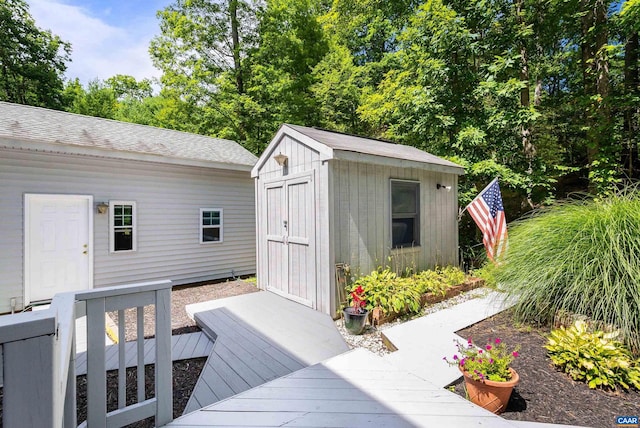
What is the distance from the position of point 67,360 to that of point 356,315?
3.18 m

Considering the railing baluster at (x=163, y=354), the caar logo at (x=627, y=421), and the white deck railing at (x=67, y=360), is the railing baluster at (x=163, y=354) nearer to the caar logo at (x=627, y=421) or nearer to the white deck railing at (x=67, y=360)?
the white deck railing at (x=67, y=360)

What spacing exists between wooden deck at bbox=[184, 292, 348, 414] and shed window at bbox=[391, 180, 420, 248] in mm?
2184

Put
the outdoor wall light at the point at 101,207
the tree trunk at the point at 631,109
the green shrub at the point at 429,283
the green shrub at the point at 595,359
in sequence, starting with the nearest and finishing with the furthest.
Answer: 1. the green shrub at the point at 595,359
2. the green shrub at the point at 429,283
3. the outdoor wall light at the point at 101,207
4. the tree trunk at the point at 631,109

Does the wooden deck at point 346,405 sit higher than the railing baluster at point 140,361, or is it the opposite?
the railing baluster at point 140,361

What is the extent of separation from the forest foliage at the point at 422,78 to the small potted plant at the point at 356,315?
511 centimetres

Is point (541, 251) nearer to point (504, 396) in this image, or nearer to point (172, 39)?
point (504, 396)

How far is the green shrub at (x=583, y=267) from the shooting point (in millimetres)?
2953

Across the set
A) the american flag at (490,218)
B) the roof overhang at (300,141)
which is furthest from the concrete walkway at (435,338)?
the roof overhang at (300,141)

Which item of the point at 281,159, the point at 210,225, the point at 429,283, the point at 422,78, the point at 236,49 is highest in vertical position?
the point at 236,49

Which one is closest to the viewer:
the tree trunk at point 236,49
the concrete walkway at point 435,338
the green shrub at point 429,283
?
the concrete walkway at point 435,338

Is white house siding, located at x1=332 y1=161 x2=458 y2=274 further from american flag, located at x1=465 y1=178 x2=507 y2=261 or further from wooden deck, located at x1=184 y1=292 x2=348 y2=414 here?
wooden deck, located at x1=184 y1=292 x2=348 y2=414

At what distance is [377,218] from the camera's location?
5129 millimetres

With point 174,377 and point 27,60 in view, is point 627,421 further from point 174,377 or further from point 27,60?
point 27,60

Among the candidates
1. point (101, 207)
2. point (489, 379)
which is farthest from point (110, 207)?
point (489, 379)
